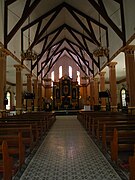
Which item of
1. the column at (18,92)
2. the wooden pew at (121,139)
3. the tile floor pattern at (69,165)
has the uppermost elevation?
the column at (18,92)

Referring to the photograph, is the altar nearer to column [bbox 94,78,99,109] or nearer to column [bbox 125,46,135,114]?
column [bbox 94,78,99,109]

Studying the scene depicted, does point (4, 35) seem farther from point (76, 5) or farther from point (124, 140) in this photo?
point (124, 140)

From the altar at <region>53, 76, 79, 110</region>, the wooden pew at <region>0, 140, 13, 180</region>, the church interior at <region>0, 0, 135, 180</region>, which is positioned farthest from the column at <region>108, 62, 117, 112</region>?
the altar at <region>53, 76, 79, 110</region>

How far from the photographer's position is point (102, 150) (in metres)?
5.61

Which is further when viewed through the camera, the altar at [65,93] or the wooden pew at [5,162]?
the altar at [65,93]

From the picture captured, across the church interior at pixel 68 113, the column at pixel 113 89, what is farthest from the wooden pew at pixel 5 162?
the column at pixel 113 89

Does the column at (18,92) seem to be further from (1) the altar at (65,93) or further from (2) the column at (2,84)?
(1) the altar at (65,93)

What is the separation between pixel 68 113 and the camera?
26531 millimetres

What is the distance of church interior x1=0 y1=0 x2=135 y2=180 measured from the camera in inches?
163

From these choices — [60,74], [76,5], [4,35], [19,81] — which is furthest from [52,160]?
[60,74]

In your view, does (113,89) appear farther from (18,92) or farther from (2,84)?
(2,84)

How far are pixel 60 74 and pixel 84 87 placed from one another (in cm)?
497

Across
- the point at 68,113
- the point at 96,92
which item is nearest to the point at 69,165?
the point at 96,92

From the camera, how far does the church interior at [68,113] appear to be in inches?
163
